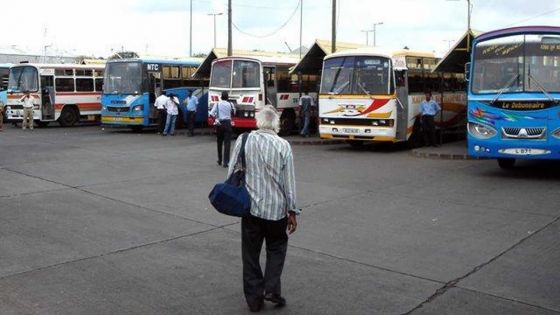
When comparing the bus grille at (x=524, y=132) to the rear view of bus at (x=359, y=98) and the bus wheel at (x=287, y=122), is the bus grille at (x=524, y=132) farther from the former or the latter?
the bus wheel at (x=287, y=122)

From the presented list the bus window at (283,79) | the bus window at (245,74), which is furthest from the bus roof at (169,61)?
the bus window at (283,79)

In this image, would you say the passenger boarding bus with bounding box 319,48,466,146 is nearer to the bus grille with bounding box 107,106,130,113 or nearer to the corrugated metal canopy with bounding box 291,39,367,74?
the corrugated metal canopy with bounding box 291,39,367,74

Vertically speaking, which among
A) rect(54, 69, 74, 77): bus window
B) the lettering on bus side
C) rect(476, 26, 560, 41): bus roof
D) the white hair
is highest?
rect(476, 26, 560, 41): bus roof

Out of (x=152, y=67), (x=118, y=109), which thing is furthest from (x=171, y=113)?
(x=118, y=109)

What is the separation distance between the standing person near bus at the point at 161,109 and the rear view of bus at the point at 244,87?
114 inches

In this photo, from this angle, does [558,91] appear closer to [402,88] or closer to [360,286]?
[402,88]

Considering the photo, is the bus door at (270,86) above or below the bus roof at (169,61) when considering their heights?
below

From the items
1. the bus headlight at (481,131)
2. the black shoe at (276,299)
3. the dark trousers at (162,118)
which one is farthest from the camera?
the dark trousers at (162,118)

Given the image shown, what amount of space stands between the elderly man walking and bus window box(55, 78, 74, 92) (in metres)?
24.3

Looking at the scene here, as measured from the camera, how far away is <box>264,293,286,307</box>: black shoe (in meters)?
5.18

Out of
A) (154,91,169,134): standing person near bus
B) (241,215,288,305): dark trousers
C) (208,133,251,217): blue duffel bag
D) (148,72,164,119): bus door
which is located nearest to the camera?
(208,133,251,217): blue duffel bag

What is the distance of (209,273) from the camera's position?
612 centimetres

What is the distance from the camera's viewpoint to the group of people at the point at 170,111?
Answer: 913 inches

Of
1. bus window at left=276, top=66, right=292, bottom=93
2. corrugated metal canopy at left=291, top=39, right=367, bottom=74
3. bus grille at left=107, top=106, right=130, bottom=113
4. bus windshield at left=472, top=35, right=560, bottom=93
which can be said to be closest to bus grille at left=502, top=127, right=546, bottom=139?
bus windshield at left=472, top=35, right=560, bottom=93
